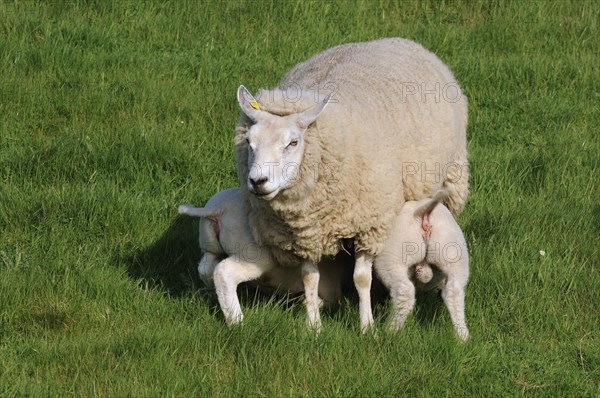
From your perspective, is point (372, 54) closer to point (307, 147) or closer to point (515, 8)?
point (307, 147)

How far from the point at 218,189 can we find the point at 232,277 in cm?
176

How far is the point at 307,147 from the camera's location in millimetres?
5918

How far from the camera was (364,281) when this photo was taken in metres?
6.24

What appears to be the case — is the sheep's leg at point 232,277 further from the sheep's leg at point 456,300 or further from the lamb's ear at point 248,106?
the sheep's leg at point 456,300

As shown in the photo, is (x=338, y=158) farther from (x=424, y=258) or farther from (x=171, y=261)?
(x=171, y=261)

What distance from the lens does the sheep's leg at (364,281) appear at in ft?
20.4

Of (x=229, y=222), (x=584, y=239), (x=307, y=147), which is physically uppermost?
(x=307, y=147)

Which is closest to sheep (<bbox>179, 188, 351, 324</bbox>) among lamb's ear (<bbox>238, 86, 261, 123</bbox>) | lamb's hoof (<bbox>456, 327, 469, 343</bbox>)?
lamb's ear (<bbox>238, 86, 261, 123</bbox>)

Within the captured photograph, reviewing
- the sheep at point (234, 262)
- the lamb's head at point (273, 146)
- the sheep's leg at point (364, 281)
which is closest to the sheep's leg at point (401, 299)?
the sheep's leg at point (364, 281)


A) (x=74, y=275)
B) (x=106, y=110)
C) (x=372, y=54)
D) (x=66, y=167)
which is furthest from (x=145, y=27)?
(x=74, y=275)

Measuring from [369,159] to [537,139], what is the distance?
287cm

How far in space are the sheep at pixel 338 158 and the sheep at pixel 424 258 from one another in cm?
9

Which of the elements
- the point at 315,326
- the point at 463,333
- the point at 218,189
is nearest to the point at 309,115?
the point at 315,326

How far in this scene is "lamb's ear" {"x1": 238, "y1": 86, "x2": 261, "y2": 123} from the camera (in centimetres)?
594
